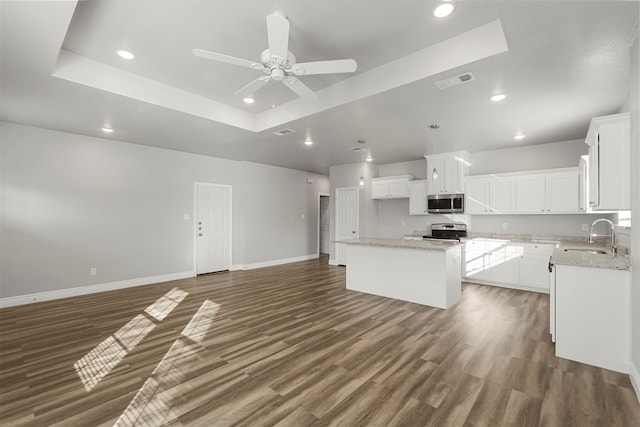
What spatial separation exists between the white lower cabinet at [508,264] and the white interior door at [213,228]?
18.0 feet

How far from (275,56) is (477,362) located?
3291 mm

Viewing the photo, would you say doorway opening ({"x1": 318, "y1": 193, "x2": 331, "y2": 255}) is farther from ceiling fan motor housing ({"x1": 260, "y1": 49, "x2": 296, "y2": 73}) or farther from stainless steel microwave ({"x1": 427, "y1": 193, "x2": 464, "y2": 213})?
ceiling fan motor housing ({"x1": 260, "y1": 49, "x2": 296, "y2": 73})

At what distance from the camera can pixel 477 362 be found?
8.73 feet

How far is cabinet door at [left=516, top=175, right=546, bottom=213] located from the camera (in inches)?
207

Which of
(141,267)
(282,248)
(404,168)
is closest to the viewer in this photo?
(141,267)

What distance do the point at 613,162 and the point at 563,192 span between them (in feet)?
9.96

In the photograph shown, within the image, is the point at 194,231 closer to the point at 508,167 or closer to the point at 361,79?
the point at 361,79

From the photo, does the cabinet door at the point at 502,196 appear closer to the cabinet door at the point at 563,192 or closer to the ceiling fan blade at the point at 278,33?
the cabinet door at the point at 563,192

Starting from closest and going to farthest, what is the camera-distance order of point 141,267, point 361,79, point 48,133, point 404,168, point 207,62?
point 207,62 < point 361,79 < point 48,133 < point 141,267 < point 404,168

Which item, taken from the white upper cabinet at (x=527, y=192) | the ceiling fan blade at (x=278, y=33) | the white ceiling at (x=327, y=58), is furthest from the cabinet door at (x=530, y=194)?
the ceiling fan blade at (x=278, y=33)

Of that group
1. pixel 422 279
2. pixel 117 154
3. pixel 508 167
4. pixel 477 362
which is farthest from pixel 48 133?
pixel 508 167

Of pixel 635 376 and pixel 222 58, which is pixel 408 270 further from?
pixel 222 58

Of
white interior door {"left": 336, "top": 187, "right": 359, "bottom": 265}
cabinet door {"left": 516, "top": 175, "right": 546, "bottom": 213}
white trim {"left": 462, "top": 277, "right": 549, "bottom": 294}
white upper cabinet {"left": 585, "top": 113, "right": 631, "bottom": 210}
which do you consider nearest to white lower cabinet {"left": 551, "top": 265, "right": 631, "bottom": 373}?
white upper cabinet {"left": 585, "top": 113, "right": 631, "bottom": 210}

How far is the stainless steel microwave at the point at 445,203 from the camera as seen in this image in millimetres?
6090
